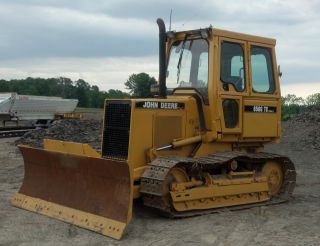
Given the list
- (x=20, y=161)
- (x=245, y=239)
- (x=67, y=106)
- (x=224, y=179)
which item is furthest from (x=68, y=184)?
(x=67, y=106)

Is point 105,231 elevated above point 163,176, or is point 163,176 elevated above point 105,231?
point 163,176

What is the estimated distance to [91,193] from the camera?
8094 millimetres

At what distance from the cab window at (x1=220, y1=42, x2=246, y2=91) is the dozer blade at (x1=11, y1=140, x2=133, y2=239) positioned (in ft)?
8.35

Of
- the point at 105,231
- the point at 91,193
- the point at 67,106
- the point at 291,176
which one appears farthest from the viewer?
the point at 67,106

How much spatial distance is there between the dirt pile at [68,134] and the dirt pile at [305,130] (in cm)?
682

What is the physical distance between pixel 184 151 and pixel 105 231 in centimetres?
231

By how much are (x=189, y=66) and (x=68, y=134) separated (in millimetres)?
13670

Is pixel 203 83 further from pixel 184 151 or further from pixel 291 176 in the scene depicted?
pixel 291 176

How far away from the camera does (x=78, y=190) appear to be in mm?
8336

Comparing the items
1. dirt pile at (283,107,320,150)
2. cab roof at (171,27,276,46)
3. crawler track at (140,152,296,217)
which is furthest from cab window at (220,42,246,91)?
dirt pile at (283,107,320,150)

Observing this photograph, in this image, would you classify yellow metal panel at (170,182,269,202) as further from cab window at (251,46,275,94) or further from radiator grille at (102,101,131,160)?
cab window at (251,46,275,94)

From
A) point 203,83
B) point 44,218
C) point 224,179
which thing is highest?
point 203,83

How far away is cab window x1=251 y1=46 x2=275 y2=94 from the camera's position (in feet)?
31.1

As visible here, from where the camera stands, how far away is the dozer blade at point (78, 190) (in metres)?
7.48
